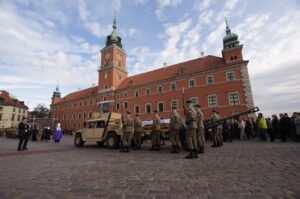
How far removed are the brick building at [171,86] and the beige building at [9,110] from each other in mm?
18244

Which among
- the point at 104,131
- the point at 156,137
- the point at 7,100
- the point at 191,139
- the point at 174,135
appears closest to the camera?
the point at 191,139

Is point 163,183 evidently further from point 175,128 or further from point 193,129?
point 175,128

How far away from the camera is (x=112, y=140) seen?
10.5 metres

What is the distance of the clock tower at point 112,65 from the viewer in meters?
42.8

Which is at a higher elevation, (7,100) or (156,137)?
(7,100)

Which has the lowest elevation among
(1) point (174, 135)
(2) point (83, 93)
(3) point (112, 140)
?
(3) point (112, 140)

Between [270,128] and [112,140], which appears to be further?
[270,128]

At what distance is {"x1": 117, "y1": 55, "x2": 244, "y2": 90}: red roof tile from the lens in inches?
1174

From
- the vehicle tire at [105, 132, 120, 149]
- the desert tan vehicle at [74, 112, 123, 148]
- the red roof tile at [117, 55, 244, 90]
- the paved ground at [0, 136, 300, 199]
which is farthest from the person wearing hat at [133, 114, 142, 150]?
the red roof tile at [117, 55, 244, 90]

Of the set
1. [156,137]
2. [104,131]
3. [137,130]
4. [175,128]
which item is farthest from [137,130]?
[104,131]

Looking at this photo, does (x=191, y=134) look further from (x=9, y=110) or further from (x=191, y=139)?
(x=9, y=110)

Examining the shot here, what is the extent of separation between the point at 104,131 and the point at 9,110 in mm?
58827

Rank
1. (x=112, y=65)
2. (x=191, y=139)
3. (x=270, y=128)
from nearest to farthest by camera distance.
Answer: (x=191, y=139)
(x=270, y=128)
(x=112, y=65)

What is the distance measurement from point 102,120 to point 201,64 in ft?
84.8
